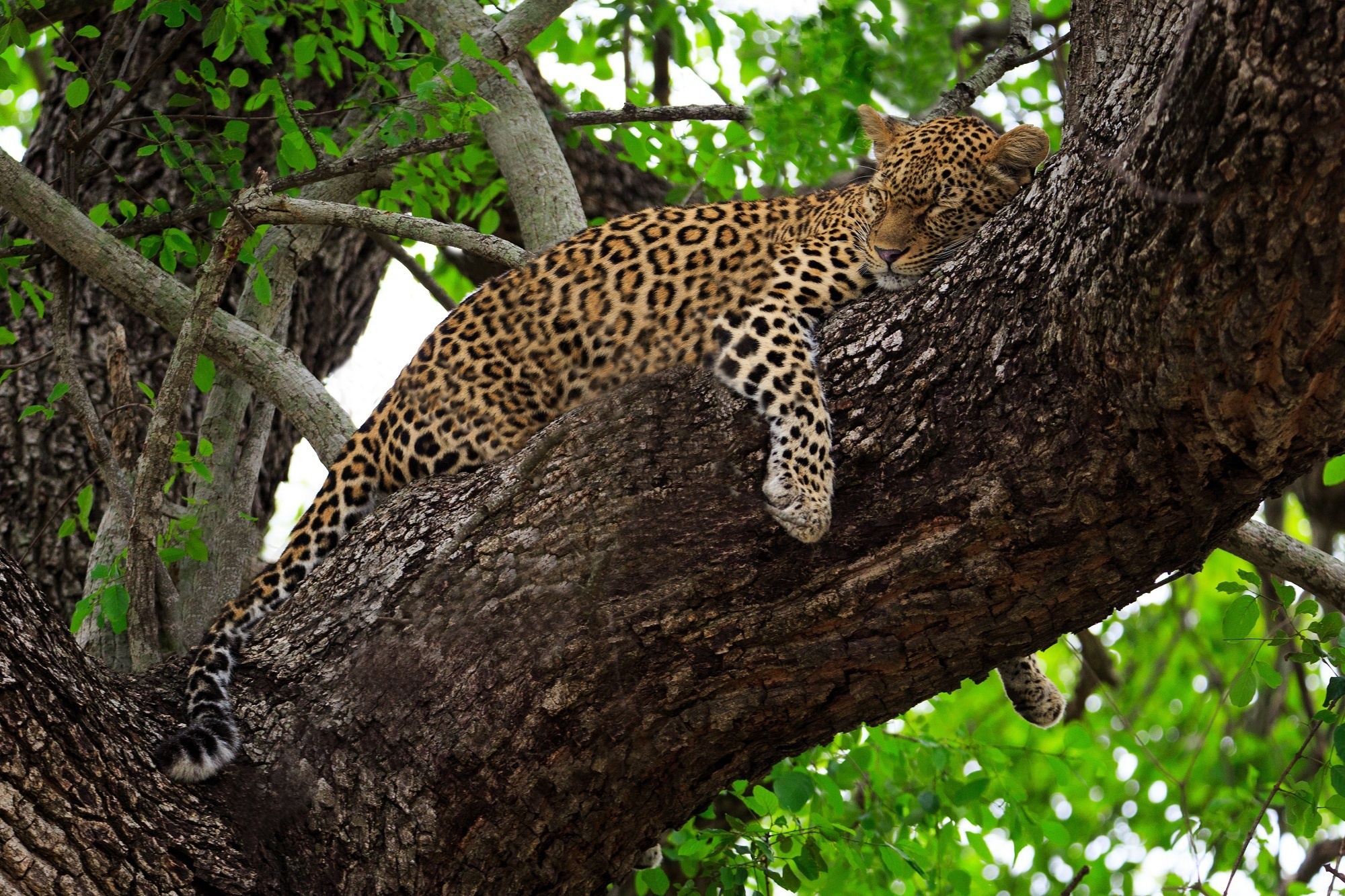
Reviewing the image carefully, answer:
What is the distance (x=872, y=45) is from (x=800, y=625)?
6.25 m

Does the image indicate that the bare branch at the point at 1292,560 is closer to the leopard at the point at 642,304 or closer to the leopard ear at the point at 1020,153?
the leopard at the point at 642,304

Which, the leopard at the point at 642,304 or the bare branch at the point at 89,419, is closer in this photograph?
the leopard at the point at 642,304

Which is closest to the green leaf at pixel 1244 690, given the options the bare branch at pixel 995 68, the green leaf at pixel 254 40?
the bare branch at pixel 995 68

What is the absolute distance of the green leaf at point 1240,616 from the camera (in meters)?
5.06

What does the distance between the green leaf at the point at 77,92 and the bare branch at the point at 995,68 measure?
4.04 m

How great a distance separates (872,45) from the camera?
31.4 feet

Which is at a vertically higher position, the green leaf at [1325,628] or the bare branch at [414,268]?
the bare branch at [414,268]

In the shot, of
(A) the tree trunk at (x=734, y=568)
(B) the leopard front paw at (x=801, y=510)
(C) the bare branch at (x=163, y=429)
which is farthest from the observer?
(C) the bare branch at (x=163, y=429)

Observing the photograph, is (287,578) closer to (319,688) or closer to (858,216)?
(319,688)

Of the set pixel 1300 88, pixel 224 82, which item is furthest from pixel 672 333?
pixel 224 82

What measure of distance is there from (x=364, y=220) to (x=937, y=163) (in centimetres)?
Result: 246

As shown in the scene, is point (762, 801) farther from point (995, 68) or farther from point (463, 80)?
point (995, 68)

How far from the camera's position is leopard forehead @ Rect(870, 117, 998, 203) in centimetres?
597

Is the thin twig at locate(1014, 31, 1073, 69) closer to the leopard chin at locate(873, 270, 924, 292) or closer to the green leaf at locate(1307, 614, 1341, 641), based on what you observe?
the leopard chin at locate(873, 270, 924, 292)
